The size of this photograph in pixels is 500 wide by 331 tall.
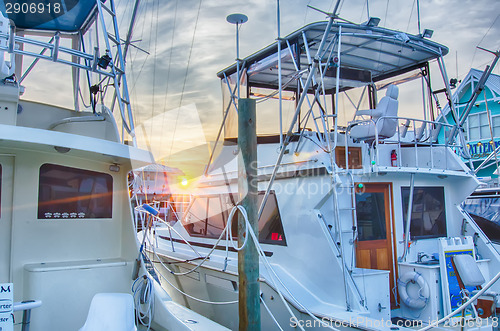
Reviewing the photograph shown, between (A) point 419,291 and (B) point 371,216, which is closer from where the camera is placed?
(A) point 419,291

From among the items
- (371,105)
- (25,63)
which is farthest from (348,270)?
(25,63)

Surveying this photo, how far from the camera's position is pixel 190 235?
8.46m

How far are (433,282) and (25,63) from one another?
6.81 meters

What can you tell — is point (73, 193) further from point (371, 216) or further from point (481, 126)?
point (481, 126)

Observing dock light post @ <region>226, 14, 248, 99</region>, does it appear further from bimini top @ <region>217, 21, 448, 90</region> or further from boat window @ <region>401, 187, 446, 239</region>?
boat window @ <region>401, 187, 446, 239</region>

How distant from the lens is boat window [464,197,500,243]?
9.29 m

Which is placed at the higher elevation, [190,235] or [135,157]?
[135,157]

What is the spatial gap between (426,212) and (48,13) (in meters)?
6.21

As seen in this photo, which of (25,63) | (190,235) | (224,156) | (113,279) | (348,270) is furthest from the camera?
(190,235)

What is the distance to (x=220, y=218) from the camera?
7648mm

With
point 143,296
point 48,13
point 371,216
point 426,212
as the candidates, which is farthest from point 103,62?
point 426,212

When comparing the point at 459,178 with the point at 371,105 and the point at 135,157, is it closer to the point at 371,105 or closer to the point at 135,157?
the point at 371,105

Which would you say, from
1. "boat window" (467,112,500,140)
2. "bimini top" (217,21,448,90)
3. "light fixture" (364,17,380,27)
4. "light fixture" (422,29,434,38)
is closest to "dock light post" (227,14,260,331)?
"bimini top" (217,21,448,90)

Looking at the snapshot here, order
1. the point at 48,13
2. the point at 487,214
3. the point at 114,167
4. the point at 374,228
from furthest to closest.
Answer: the point at 487,214
the point at 374,228
the point at 48,13
the point at 114,167
